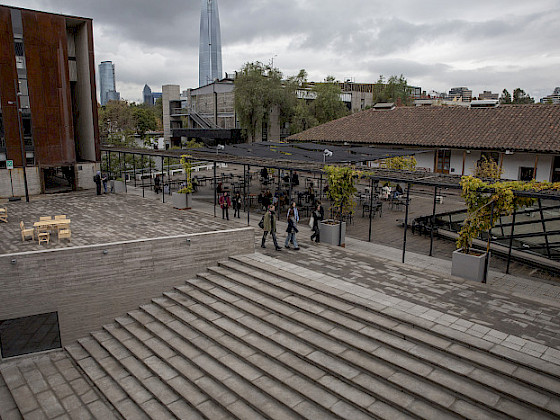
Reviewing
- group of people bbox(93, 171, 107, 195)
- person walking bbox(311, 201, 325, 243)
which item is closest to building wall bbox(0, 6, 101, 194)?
group of people bbox(93, 171, 107, 195)

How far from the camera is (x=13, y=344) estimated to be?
11.2m

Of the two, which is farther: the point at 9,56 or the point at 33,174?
the point at 33,174

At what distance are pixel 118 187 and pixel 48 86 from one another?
664 centimetres

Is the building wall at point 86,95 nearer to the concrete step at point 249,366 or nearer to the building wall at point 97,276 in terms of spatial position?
the building wall at point 97,276

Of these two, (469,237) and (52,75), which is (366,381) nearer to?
(469,237)

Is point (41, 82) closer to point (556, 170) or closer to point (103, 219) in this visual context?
point (103, 219)

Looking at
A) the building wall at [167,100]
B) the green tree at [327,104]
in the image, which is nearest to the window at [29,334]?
the green tree at [327,104]

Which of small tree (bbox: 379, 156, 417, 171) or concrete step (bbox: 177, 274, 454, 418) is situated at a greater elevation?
small tree (bbox: 379, 156, 417, 171)

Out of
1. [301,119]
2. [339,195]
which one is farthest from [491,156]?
[301,119]

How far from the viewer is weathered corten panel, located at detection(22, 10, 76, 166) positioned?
74.4 ft

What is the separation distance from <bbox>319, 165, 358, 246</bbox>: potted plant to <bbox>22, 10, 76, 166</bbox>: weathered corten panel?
17318 mm

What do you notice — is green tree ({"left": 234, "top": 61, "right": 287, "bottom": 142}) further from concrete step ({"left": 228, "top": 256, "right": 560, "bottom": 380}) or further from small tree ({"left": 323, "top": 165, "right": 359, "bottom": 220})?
concrete step ({"left": 228, "top": 256, "right": 560, "bottom": 380})

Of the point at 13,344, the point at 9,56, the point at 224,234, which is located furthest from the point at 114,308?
the point at 9,56

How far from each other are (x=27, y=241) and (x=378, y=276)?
1148cm
